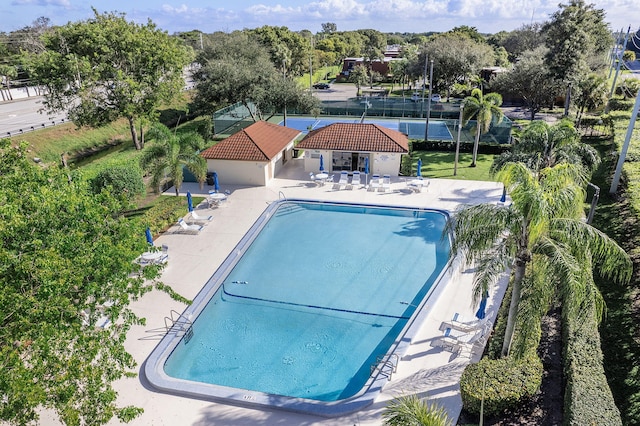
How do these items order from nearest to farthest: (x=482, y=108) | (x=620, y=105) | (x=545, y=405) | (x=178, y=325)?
(x=545, y=405)
(x=178, y=325)
(x=482, y=108)
(x=620, y=105)

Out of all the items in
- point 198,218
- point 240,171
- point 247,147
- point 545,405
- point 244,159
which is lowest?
point 545,405

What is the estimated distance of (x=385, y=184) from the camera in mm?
25547

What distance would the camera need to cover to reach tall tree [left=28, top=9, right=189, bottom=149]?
28.4 meters

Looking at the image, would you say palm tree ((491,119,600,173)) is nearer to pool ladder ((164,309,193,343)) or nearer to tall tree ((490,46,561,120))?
pool ladder ((164,309,193,343))

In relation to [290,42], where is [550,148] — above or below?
below

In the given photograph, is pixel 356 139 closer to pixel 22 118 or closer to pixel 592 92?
pixel 592 92

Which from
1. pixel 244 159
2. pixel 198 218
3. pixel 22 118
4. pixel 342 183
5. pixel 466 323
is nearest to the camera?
pixel 466 323

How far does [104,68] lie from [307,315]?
79.3ft

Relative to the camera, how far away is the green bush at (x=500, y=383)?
10156 millimetres

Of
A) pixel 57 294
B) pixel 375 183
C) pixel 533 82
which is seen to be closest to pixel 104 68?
pixel 375 183

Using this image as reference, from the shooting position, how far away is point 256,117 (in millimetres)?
40312

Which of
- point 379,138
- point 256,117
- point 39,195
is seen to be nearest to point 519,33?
point 256,117

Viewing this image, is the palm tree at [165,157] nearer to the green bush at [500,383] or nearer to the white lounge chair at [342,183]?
the white lounge chair at [342,183]

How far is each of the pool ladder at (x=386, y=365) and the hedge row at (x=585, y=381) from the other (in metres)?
4.24
